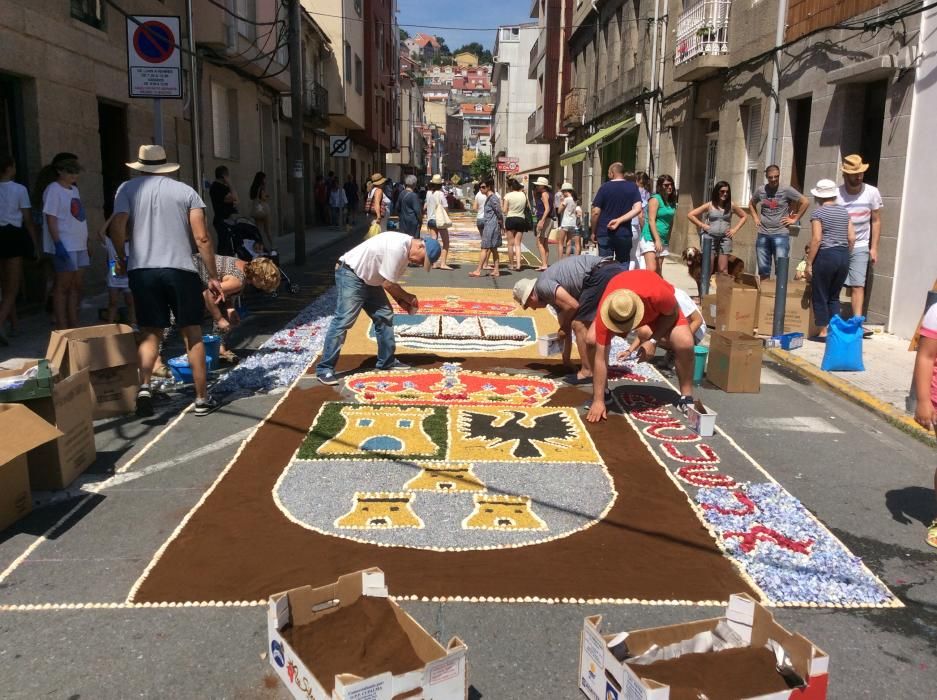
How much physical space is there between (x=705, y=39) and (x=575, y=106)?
17.3 m

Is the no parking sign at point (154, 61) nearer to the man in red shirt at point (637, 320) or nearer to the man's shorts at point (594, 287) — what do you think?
the man's shorts at point (594, 287)

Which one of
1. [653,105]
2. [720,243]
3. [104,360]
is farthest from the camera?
[653,105]

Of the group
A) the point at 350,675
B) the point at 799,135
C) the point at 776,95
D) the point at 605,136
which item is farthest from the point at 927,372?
the point at 605,136

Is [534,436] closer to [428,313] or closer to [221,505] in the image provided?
[221,505]

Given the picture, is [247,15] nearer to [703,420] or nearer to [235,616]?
[703,420]

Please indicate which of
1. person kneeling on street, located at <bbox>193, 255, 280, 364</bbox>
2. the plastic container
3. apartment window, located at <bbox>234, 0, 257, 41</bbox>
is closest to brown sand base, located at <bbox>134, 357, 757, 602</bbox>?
the plastic container

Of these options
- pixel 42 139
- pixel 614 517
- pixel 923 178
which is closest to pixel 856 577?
pixel 614 517

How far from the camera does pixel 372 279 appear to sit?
23.2 feet

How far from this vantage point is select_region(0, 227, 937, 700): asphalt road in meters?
2.93

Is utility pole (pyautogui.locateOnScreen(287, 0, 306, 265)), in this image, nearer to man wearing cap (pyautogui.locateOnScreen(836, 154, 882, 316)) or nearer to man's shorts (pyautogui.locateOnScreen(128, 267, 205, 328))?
man wearing cap (pyautogui.locateOnScreen(836, 154, 882, 316))

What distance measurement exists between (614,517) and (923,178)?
7.31 metres

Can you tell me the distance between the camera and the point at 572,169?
38.0 metres

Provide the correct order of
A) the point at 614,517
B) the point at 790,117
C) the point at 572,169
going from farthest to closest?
the point at 572,169 < the point at 790,117 < the point at 614,517

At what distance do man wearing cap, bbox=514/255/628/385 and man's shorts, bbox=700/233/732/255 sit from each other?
5061mm
